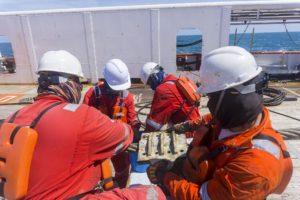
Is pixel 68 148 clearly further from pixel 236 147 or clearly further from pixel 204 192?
pixel 236 147

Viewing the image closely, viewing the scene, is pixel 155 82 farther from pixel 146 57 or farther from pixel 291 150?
pixel 146 57

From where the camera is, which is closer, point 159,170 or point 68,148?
point 68,148

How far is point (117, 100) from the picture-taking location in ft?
11.2

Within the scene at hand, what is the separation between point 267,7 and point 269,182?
9.15 metres

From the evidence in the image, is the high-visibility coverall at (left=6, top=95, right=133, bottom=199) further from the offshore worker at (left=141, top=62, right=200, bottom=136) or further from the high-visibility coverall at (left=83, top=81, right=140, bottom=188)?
the high-visibility coverall at (left=83, top=81, right=140, bottom=188)

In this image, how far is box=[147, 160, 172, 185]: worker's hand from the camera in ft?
6.25

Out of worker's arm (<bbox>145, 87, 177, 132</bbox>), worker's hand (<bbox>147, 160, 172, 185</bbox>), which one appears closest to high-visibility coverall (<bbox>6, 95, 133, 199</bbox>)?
worker's hand (<bbox>147, 160, 172, 185</bbox>)

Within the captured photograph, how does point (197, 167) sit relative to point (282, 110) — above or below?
above

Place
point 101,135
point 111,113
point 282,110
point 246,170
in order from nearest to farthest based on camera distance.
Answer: point 246,170 → point 101,135 → point 111,113 → point 282,110

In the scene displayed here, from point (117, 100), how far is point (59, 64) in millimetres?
1516

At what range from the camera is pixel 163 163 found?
1937 mm

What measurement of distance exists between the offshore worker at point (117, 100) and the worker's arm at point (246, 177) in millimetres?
2018

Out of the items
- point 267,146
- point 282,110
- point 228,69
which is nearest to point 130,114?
point 228,69

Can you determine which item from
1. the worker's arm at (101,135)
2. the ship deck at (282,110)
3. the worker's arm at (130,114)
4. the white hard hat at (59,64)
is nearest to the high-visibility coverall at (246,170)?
the worker's arm at (101,135)
